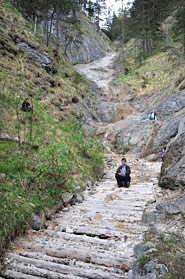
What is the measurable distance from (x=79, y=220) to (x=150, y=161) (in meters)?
9.46

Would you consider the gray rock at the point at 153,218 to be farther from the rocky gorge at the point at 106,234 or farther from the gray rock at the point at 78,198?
the gray rock at the point at 78,198

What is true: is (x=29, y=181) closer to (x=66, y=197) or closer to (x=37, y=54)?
(x=66, y=197)

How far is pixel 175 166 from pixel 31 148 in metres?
4.84

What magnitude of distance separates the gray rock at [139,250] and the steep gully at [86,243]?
0.10m

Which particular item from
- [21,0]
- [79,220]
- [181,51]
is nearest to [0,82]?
[79,220]

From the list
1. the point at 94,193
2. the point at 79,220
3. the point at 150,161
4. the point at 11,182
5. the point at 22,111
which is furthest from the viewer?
the point at 150,161

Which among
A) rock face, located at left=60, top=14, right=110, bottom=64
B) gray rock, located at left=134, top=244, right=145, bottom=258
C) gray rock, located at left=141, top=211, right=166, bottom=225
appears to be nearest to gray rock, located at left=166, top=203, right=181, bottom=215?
gray rock, located at left=141, top=211, right=166, bottom=225

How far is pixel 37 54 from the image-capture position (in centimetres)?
1656

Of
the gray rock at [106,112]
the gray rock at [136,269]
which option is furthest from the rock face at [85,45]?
the gray rock at [136,269]

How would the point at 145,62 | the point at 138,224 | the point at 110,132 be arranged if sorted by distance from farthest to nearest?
1. the point at 145,62
2. the point at 110,132
3. the point at 138,224

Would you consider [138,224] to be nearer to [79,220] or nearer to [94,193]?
[79,220]

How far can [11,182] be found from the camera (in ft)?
15.6

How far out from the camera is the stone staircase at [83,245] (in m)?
2.73

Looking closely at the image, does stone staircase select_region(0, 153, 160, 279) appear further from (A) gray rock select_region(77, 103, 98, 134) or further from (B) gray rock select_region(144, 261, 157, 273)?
(A) gray rock select_region(77, 103, 98, 134)
